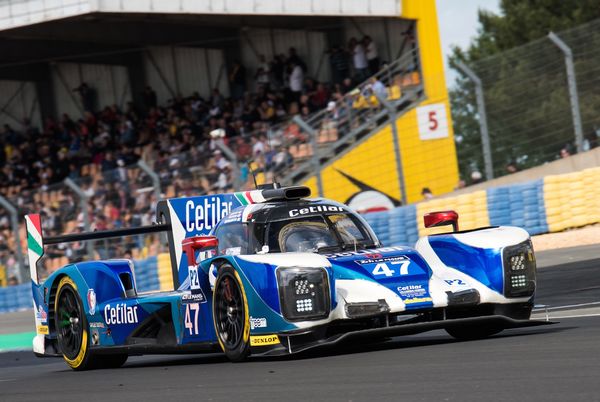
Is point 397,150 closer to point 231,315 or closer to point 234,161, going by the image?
point 234,161

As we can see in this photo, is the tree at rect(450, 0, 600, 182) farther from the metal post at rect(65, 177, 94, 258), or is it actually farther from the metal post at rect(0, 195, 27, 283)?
the metal post at rect(0, 195, 27, 283)

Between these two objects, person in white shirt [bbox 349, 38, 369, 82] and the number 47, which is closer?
the number 47

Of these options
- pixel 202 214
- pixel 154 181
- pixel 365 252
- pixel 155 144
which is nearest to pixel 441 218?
pixel 365 252

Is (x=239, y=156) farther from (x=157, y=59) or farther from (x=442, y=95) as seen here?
(x=157, y=59)

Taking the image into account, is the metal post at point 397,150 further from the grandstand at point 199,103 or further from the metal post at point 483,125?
the metal post at point 483,125

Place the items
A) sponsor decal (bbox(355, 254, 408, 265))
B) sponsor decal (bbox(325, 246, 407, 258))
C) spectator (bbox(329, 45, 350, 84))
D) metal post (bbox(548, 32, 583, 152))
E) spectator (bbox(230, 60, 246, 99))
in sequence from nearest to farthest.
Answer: sponsor decal (bbox(355, 254, 408, 265))
sponsor decal (bbox(325, 246, 407, 258))
metal post (bbox(548, 32, 583, 152))
spectator (bbox(329, 45, 350, 84))
spectator (bbox(230, 60, 246, 99))

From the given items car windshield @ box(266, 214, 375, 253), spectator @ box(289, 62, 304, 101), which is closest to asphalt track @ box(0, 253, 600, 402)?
car windshield @ box(266, 214, 375, 253)

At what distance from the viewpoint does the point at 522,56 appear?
20.1 metres

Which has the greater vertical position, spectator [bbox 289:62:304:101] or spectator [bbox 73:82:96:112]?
spectator [bbox 73:82:96:112]

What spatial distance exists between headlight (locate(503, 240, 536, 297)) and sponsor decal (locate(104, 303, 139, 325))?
3091mm

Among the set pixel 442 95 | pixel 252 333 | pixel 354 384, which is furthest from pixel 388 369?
pixel 442 95

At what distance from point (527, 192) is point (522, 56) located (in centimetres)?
295

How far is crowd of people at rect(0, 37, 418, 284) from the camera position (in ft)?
69.2

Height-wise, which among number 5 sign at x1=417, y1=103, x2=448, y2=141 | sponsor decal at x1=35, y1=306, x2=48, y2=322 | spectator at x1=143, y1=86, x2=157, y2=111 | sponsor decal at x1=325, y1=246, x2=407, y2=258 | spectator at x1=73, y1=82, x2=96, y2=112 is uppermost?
spectator at x1=73, y1=82, x2=96, y2=112
